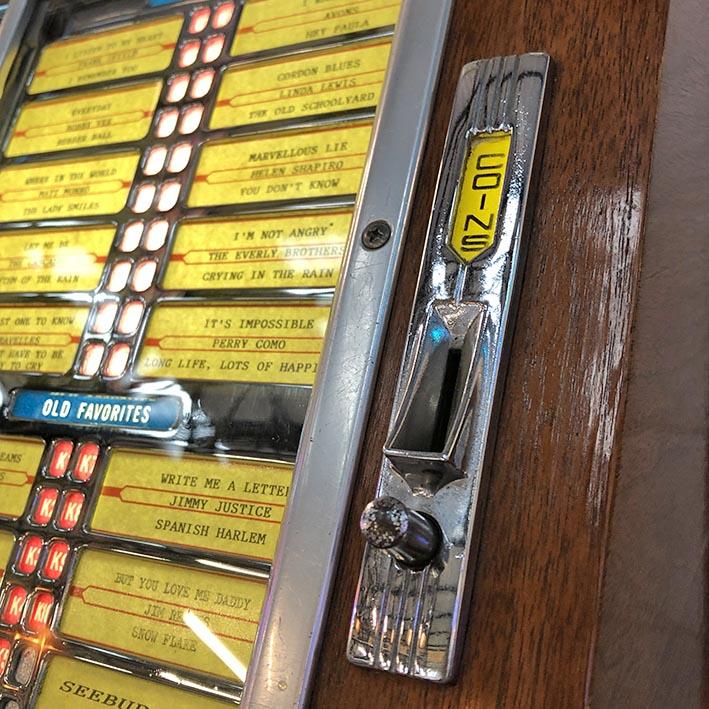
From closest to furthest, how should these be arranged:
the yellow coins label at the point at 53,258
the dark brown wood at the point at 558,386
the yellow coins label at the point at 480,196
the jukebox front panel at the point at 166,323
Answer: the dark brown wood at the point at 558,386 → the yellow coins label at the point at 480,196 → the jukebox front panel at the point at 166,323 → the yellow coins label at the point at 53,258

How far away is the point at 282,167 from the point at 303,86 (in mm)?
153

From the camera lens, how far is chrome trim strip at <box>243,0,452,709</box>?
0.90 meters

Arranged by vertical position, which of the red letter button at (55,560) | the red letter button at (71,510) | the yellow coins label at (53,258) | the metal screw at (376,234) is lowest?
the red letter button at (55,560)

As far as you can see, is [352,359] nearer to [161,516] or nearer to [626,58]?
[161,516]

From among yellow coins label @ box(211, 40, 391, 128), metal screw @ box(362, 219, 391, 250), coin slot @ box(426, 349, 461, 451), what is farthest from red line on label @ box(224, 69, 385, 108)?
coin slot @ box(426, 349, 461, 451)

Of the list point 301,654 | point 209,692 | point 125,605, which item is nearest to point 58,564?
point 125,605

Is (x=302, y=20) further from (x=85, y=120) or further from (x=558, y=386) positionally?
(x=558, y=386)

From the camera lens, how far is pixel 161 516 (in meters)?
1.16

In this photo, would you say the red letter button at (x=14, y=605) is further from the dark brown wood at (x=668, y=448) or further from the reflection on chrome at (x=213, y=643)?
the dark brown wood at (x=668, y=448)

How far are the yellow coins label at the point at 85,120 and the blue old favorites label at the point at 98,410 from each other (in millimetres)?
491

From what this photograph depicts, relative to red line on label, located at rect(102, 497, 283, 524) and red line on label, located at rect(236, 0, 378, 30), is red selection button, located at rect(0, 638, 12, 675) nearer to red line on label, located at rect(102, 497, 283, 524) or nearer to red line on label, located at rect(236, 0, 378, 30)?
red line on label, located at rect(102, 497, 283, 524)

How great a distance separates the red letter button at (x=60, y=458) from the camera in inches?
49.9

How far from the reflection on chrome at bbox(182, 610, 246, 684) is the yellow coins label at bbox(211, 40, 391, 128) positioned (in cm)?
76

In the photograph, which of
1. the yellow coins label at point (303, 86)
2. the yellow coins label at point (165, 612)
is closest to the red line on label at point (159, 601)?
the yellow coins label at point (165, 612)
